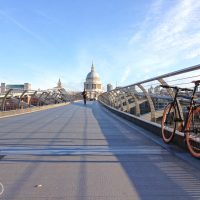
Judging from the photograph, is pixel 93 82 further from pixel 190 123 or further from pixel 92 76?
pixel 190 123

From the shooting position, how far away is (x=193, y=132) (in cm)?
571

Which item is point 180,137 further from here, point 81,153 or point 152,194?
point 152,194

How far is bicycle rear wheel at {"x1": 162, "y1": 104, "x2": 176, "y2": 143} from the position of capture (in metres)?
6.84

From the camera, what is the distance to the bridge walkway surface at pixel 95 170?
146 inches

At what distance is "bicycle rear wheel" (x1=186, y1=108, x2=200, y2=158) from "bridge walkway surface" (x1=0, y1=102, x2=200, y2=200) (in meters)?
0.17

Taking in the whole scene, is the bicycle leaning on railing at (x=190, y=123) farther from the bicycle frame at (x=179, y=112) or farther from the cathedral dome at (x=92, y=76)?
the cathedral dome at (x=92, y=76)

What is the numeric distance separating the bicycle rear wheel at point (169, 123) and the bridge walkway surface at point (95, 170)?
17cm

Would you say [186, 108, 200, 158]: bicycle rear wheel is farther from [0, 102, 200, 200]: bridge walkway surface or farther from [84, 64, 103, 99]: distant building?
[84, 64, 103, 99]: distant building

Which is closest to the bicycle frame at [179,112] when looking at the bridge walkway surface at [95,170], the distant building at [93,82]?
the bridge walkway surface at [95,170]

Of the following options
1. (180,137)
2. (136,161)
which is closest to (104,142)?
(180,137)

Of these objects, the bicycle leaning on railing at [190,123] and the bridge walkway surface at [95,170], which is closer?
the bridge walkway surface at [95,170]

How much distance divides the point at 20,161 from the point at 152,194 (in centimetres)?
218

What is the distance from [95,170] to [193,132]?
1.80 m

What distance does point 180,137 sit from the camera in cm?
647
